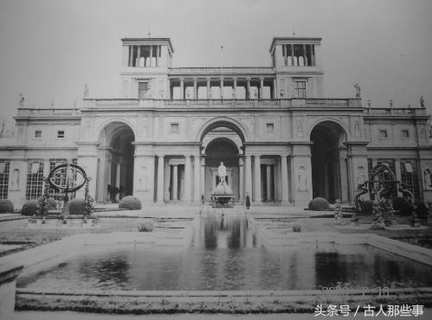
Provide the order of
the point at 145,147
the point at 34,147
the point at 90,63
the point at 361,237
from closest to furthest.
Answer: the point at 361,237, the point at 90,63, the point at 34,147, the point at 145,147

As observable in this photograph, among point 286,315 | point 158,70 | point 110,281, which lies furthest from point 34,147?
point 286,315

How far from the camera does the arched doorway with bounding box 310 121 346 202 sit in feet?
104

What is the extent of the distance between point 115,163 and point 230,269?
101ft

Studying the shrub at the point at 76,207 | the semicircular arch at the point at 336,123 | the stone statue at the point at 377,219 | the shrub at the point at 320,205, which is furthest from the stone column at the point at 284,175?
the shrub at the point at 76,207

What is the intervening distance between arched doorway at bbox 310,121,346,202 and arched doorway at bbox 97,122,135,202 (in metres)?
22.7

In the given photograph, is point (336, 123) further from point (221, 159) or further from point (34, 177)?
point (34, 177)

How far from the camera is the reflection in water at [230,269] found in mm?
5184

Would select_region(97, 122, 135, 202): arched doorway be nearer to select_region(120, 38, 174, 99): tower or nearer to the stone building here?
the stone building

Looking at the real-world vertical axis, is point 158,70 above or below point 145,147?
above

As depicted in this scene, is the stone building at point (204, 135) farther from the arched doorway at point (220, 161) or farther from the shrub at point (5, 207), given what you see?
the arched doorway at point (220, 161)

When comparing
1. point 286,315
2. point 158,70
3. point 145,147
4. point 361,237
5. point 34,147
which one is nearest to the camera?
point 286,315

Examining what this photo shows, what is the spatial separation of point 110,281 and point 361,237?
25.6 feet

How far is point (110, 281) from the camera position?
533 cm

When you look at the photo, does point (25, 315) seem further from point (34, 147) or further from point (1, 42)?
point (34, 147)
